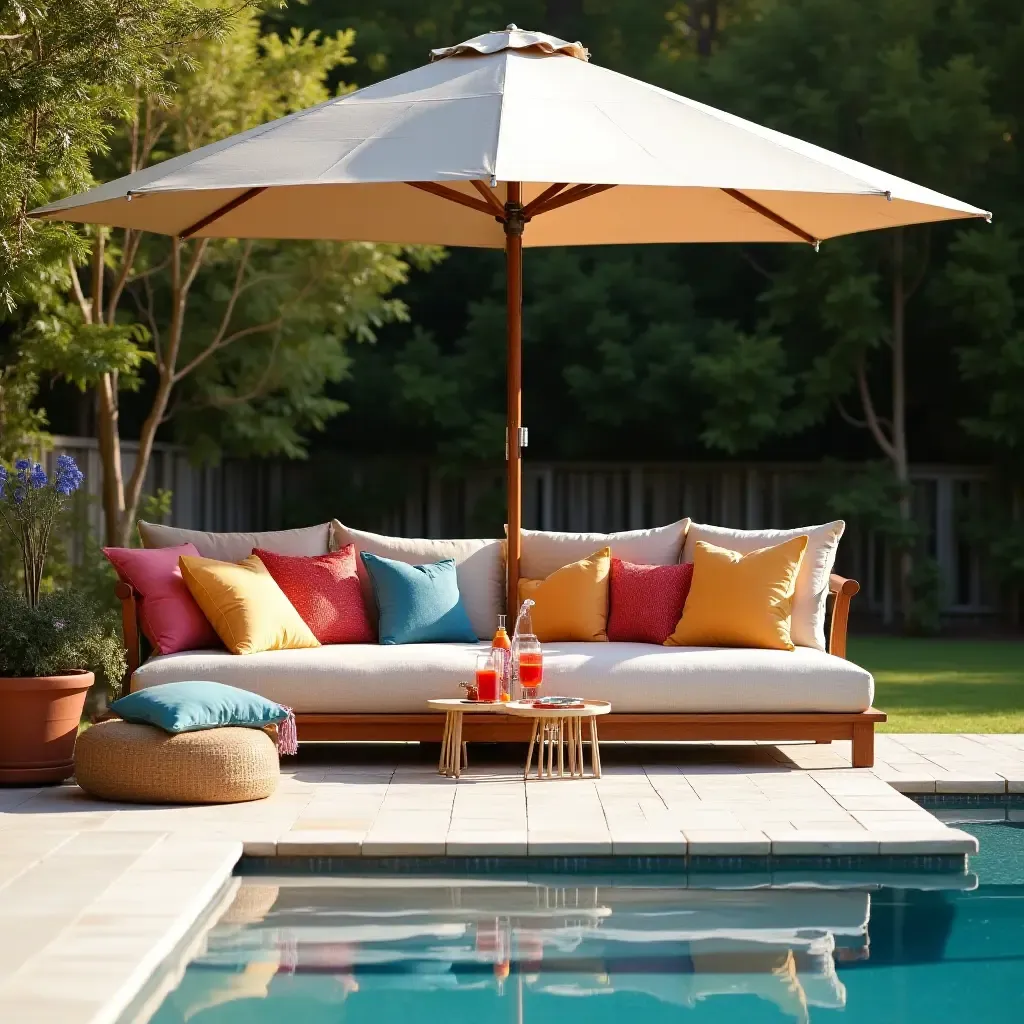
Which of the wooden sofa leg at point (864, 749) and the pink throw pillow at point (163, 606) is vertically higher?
the pink throw pillow at point (163, 606)

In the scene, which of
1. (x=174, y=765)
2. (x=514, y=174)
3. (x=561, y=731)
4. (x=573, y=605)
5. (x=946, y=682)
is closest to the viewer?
(x=514, y=174)

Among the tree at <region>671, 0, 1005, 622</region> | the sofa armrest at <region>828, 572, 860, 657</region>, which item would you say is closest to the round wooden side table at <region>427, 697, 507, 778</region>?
the sofa armrest at <region>828, 572, 860, 657</region>

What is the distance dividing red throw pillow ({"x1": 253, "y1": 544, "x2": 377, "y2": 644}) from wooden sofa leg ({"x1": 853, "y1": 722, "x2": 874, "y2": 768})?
205 cm

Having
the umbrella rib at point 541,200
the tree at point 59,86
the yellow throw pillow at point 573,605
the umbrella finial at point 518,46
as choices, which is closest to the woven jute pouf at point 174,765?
the yellow throw pillow at point 573,605

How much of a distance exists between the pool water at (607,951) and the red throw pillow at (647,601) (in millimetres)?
2058

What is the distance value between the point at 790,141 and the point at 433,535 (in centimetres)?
926

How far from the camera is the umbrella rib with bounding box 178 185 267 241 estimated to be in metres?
7.18

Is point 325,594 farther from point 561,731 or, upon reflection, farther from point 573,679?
point 561,731

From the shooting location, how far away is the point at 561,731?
20.2 ft

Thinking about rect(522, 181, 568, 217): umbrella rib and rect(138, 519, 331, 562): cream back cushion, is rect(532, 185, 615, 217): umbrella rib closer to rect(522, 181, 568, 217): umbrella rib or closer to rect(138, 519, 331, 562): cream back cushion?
rect(522, 181, 568, 217): umbrella rib

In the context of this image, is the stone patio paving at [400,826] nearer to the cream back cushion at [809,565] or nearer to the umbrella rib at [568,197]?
the cream back cushion at [809,565]

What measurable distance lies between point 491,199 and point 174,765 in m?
2.78

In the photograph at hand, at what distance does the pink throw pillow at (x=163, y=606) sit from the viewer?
263 inches

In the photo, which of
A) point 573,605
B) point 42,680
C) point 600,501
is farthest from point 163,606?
point 600,501
